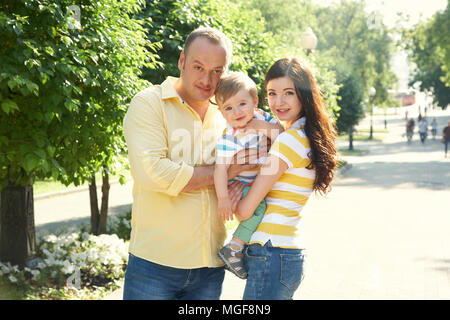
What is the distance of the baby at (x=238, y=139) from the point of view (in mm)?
2482

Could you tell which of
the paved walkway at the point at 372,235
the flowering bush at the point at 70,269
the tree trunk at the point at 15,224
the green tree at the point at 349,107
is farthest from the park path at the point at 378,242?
the green tree at the point at 349,107

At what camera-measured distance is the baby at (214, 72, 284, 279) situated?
2482mm

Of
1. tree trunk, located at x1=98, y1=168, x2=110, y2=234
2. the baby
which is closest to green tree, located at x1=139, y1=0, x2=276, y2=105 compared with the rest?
tree trunk, located at x1=98, y1=168, x2=110, y2=234

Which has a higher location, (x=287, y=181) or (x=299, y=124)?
(x=299, y=124)

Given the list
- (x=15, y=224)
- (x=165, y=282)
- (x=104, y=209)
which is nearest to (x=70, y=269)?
(x=15, y=224)

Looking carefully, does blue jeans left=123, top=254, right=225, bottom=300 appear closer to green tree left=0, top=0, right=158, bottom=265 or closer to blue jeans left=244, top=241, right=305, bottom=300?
blue jeans left=244, top=241, right=305, bottom=300

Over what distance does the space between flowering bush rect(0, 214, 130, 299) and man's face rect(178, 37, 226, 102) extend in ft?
12.8

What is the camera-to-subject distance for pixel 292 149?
243cm

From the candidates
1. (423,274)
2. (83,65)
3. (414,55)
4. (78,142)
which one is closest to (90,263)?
(78,142)

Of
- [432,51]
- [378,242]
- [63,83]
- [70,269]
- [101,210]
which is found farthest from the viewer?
[432,51]

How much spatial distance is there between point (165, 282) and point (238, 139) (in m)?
0.79

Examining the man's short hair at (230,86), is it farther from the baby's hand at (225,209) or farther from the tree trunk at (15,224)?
the tree trunk at (15,224)

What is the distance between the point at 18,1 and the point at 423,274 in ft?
19.0

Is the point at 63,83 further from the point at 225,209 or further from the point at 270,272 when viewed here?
the point at 270,272
